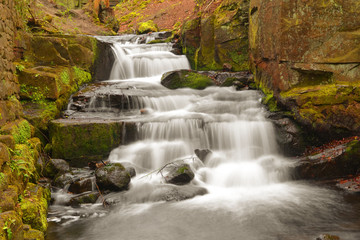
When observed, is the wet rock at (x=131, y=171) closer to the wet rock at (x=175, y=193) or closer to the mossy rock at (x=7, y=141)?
the wet rock at (x=175, y=193)

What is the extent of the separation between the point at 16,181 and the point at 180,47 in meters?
11.2

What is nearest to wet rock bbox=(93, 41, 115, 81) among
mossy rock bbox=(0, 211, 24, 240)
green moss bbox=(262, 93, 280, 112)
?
green moss bbox=(262, 93, 280, 112)

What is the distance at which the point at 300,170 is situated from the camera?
20.2 feet

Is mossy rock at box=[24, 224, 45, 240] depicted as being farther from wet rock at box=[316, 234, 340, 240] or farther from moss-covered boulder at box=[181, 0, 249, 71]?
moss-covered boulder at box=[181, 0, 249, 71]

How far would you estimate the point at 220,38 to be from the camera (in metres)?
11.7

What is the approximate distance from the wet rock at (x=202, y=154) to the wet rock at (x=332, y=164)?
6.70 feet

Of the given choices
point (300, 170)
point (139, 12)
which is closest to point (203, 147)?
point (300, 170)

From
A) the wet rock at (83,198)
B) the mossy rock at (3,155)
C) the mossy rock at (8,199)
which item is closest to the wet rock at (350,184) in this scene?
the wet rock at (83,198)

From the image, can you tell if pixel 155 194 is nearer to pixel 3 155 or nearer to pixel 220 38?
pixel 3 155

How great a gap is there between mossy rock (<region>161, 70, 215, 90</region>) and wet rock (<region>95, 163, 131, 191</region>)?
5.49 metres

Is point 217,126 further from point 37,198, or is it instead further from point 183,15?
point 183,15

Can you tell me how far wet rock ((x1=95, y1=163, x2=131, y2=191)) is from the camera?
5410 mm

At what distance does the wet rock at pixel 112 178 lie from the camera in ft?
17.7

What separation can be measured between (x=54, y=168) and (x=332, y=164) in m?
6.05
